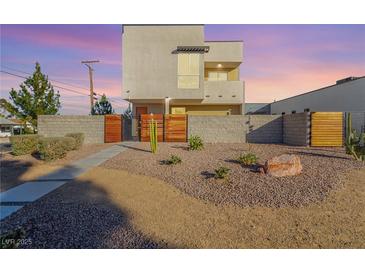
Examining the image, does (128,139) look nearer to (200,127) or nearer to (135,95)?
(135,95)

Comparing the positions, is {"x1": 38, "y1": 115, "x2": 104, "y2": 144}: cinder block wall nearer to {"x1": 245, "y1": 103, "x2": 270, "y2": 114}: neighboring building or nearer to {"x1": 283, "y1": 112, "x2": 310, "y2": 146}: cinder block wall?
{"x1": 283, "y1": 112, "x2": 310, "y2": 146}: cinder block wall

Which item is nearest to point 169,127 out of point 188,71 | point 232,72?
point 188,71

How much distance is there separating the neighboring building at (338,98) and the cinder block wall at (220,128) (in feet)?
13.4


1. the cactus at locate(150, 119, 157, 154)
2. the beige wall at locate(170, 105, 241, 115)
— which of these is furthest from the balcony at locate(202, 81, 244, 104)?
the cactus at locate(150, 119, 157, 154)

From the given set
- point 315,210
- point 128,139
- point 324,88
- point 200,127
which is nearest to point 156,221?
point 315,210

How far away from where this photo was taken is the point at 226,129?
46.6ft

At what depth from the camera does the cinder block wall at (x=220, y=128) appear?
14.2 m

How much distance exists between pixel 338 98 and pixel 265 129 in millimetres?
8742

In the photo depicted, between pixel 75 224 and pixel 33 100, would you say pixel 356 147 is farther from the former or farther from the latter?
pixel 33 100

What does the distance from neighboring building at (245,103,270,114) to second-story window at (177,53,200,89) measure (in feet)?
78.5

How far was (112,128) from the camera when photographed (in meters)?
15.0

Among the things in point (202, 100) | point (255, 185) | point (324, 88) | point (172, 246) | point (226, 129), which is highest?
point (324, 88)

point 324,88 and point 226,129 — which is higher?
point 324,88

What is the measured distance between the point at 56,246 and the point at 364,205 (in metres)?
5.78
